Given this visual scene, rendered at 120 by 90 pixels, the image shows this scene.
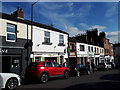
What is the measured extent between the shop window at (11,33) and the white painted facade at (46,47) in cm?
264

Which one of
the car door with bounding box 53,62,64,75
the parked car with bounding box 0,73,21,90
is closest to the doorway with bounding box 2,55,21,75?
the car door with bounding box 53,62,64,75

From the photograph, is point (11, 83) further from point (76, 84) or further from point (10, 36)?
point (10, 36)

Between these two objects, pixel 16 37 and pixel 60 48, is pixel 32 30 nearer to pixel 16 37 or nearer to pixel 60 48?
pixel 16 37

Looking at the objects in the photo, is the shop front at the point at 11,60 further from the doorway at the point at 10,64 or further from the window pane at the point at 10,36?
the window pane at the point at 10,36

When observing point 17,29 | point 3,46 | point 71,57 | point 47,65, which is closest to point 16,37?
point 17,29

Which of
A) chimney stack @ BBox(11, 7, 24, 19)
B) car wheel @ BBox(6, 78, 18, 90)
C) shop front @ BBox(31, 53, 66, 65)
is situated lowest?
car wheel @ BBox(6, 78, 18, 90)

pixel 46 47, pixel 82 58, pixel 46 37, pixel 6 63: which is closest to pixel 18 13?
pixel 46 37

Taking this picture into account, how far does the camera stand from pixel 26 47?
1381 centimetres

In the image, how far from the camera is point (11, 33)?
12.6 m

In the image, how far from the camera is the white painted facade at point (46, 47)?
49.1 feet

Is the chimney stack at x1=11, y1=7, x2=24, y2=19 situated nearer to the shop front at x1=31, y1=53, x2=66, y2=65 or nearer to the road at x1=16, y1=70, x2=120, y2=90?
the shop front at x1=31, y1=53, x2=66, y2=65

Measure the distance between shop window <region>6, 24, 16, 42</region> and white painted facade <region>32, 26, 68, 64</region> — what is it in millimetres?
2642

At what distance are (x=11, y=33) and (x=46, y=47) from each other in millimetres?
5304

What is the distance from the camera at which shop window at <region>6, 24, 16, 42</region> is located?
12324mm
